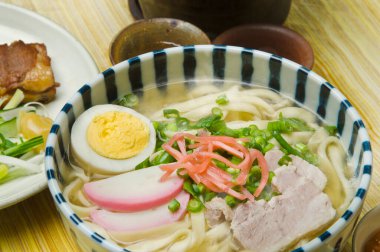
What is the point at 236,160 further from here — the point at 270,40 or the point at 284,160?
the point at 270,40

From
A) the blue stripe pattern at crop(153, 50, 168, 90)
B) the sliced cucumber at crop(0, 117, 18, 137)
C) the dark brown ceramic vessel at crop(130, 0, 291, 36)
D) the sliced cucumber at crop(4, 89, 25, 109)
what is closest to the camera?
the blue stripe pattern at crop(153, 50, 168, 90)

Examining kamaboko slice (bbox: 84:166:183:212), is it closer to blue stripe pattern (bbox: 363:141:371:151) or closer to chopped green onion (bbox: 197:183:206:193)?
chopped green onion (bbox: 197:183:206:193)

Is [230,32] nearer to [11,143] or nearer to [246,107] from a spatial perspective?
[246,107]

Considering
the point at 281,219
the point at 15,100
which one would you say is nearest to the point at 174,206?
the point at 281,219

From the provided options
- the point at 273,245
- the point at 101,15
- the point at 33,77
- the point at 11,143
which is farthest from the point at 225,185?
the point at 101,15

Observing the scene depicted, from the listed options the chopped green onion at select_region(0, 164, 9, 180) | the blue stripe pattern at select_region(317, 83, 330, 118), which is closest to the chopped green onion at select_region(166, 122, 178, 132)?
the blue stripe pattern at select_region(317, 83, 330, 118)

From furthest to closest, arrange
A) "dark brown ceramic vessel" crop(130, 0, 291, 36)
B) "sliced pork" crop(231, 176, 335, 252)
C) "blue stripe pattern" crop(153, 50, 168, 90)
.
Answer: "dark brown ceramic vessel" crop(130, 0, 291, 36), "blue stripe pattern" crop(153, 50, 168, 90), "sliced pork" crop(231, 176, 335, 252)

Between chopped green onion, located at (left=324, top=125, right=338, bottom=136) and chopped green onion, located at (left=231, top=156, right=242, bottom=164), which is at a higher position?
chopped green onion, located at (left=231, top=156, right=242, bottom=164)
